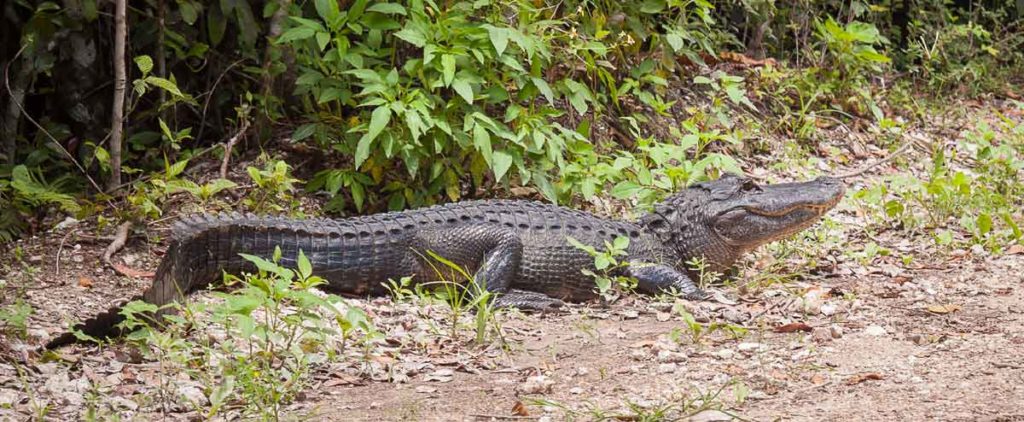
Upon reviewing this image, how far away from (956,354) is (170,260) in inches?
129

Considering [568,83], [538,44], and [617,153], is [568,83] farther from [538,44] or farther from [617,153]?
[617,153]

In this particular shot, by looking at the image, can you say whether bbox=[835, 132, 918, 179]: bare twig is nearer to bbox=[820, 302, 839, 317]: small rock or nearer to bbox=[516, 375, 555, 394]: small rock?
bbox=[820, 302, 839, 317]: small rock

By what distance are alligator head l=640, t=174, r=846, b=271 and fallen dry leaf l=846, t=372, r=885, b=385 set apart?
2.11 meters

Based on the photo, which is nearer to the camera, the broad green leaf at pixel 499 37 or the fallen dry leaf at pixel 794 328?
the fallen dry leaf at pixel 794 328

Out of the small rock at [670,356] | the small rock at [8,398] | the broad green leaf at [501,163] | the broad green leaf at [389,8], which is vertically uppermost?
the broad green leaf at [389,8]

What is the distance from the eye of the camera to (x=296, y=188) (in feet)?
21.8

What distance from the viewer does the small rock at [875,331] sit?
4684 millimetres

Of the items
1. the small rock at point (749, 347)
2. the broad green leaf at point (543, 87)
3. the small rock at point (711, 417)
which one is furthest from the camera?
the broad green leaf at point (543, 87)

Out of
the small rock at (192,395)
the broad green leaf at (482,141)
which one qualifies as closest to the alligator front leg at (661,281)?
the broad green leaf at (482,141)

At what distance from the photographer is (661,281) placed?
5809 mm

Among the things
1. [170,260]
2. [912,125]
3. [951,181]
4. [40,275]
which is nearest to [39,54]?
[40,275]

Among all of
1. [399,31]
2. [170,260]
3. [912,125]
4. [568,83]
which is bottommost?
[912,125]

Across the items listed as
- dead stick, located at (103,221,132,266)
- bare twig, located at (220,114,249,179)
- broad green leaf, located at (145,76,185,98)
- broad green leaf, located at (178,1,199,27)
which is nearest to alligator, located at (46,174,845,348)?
dead stick, located at (103,221,132,266)

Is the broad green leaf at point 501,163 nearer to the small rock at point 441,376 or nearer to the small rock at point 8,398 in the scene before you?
the small rock at point 441,376
